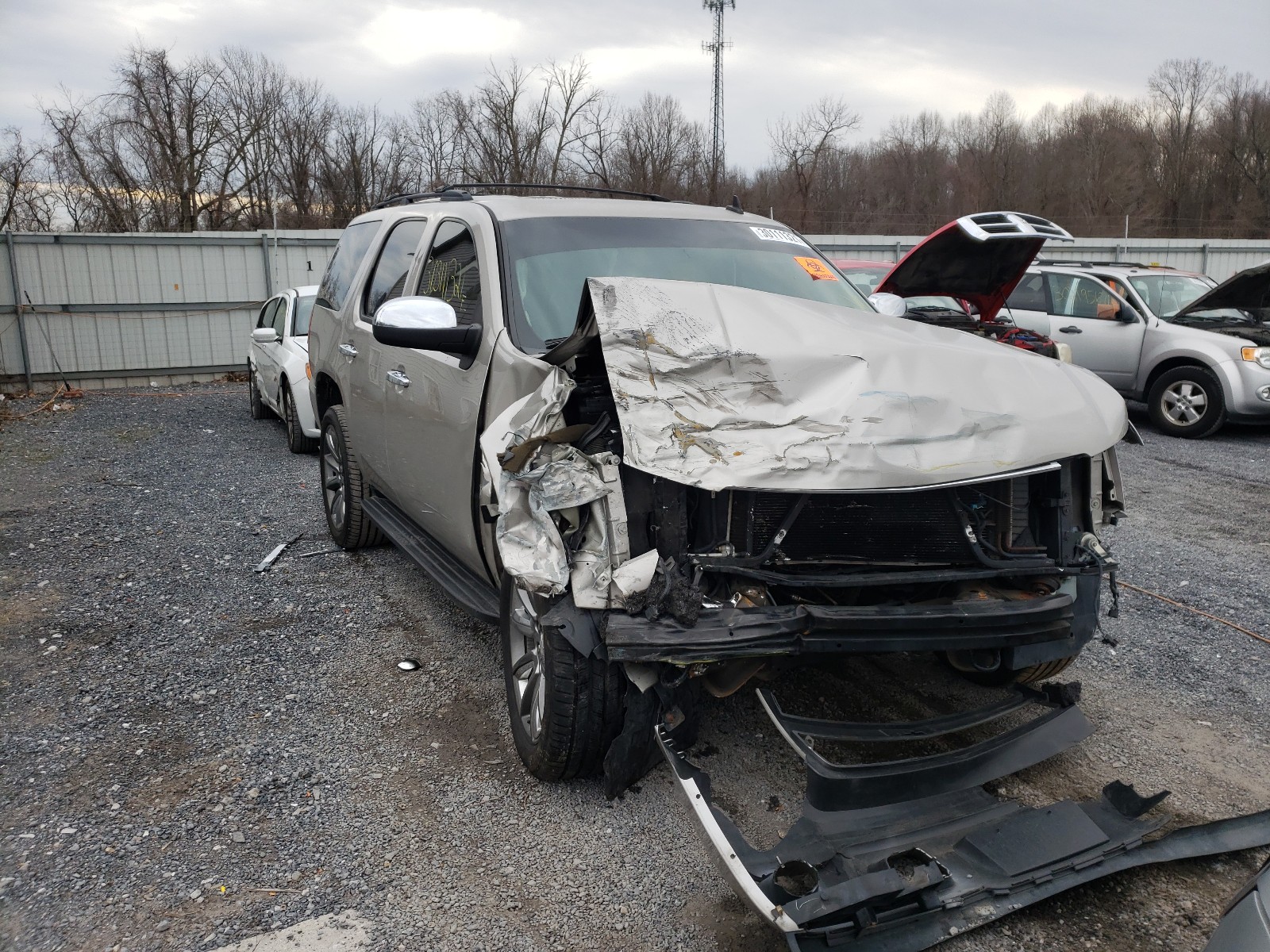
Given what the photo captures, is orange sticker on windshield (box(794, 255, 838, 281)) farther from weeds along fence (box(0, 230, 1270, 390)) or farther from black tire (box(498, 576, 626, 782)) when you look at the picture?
weeds along fence (box(0, 230, 1270, 390))

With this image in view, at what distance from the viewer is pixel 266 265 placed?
16.1 m

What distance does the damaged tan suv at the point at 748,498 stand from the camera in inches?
98.0

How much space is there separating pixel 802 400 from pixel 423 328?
1440 mm

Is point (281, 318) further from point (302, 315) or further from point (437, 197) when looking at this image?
point (437, 197)

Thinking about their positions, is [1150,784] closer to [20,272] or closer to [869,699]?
[869,699]

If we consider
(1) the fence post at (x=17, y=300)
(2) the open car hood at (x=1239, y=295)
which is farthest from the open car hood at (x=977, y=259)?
(1) the fence post at (x=17, y=300)

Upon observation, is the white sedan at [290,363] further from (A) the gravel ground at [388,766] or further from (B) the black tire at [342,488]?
(A) the gravel ground at [388,766]

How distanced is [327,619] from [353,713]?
1118 mm

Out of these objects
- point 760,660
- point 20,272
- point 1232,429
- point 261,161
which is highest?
point 261,161

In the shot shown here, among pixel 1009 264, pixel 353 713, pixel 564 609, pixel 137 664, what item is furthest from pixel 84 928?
pixel 1009 264

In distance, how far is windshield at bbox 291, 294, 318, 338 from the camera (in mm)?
9344

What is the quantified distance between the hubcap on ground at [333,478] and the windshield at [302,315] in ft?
12.7

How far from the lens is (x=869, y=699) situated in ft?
12.2

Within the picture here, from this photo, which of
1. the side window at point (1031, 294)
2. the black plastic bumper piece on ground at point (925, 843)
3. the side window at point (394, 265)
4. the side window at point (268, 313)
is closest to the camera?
the black plastic bumper piece on ground at point (925, 843)
